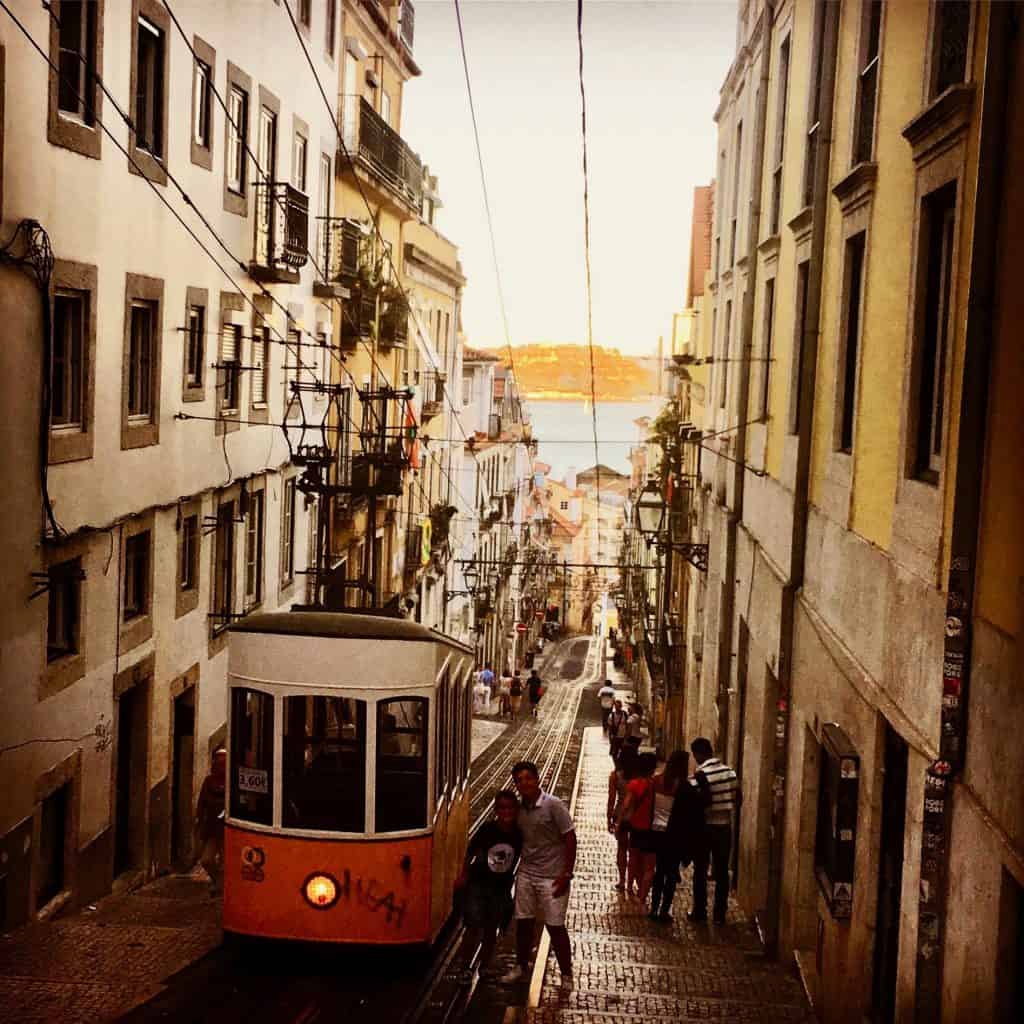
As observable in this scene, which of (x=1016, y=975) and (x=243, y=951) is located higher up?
(x=1016, y=975)

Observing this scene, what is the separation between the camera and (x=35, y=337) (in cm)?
1269

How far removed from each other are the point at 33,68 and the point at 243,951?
23.6ft

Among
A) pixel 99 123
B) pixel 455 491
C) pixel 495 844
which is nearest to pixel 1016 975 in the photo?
pixel 495 844

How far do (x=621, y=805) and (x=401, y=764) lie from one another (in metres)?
4.83

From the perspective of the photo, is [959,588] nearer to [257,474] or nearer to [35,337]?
[35,337]

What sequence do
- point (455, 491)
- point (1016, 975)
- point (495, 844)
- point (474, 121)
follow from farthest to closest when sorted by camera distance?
point (455, 491), point (474, 121), point (495, 844), point (1016, 975)

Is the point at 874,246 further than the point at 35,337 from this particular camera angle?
No

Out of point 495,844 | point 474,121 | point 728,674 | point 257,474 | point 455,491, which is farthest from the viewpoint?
point 455,491

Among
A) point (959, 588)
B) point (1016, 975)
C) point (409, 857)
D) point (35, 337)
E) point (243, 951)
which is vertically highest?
point (35, 337)

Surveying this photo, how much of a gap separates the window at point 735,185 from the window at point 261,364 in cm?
717

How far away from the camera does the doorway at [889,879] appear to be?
8.41m

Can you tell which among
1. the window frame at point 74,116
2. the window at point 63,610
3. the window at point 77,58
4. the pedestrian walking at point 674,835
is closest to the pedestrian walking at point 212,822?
the window at point 63,610

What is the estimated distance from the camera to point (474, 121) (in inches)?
538

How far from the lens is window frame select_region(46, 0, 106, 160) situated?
41.4ft
